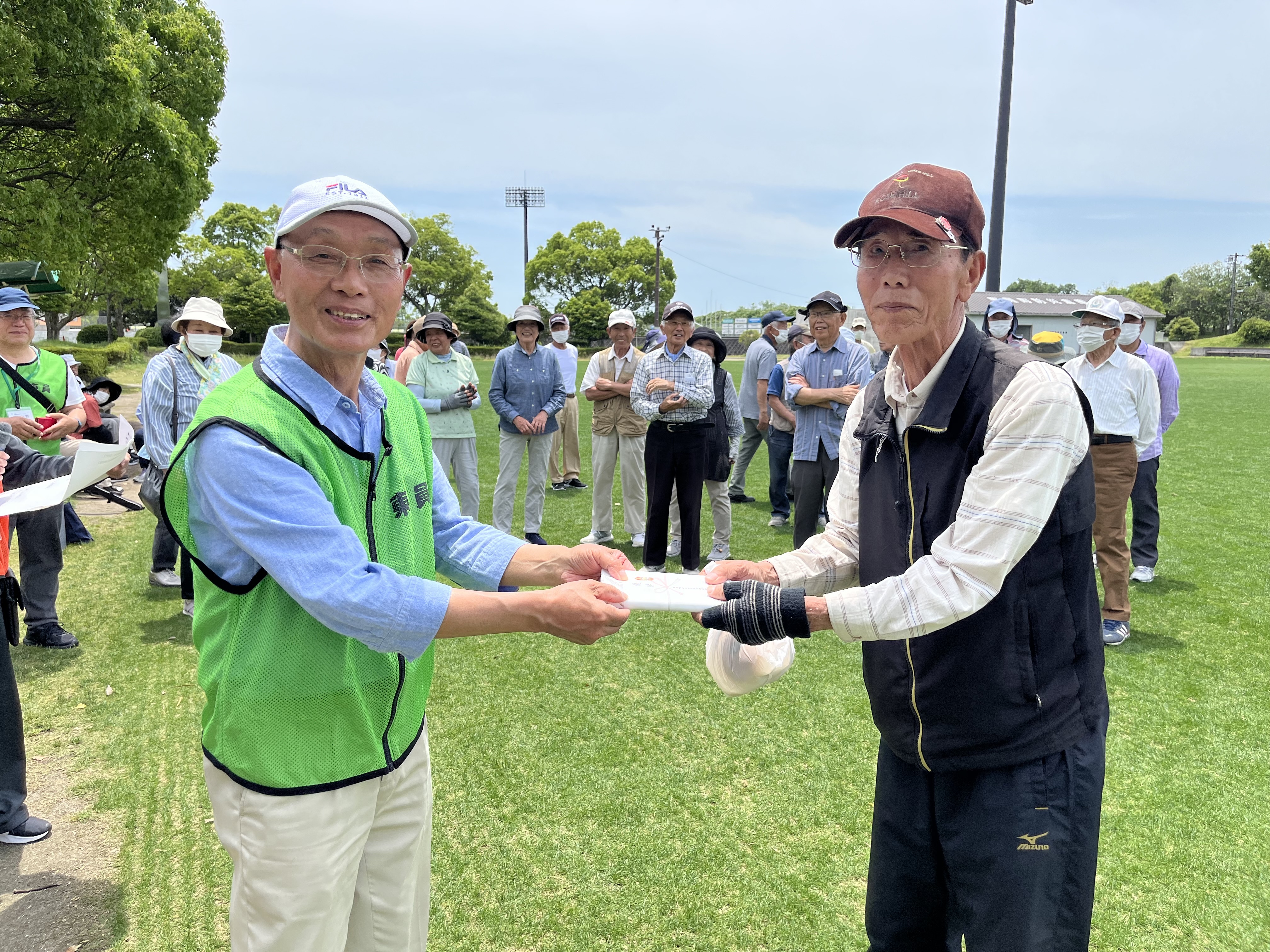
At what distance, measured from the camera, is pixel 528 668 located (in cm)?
558

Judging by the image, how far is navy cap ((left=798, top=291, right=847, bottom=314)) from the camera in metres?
7.21

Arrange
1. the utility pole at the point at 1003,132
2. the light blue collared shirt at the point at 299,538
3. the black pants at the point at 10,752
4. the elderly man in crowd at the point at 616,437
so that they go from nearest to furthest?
the light blue collared shirt at the point at 299,538, the black pants at the point at 10,752, the elderly man in crowd at the point at 616,437, the utility pole at the point at 1003,132

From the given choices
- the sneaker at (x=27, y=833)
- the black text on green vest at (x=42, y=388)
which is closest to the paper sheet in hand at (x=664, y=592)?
the sneaker at (x=27, y=833)

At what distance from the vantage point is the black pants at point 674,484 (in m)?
7.59

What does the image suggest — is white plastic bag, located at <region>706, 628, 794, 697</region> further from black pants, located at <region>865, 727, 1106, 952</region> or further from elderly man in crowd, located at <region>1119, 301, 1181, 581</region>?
elderly man in crowd, located at <region>1119, 301, 1181, 581</region>

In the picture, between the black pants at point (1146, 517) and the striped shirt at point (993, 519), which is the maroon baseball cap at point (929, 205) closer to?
the striped shirt at point (993, 519)

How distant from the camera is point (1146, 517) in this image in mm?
7652

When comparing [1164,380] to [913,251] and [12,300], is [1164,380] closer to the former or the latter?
[913,251]

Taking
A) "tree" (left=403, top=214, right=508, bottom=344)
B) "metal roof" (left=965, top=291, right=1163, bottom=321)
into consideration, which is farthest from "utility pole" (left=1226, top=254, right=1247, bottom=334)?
"tree" (left=403, top=214, right=508, bottom=344)

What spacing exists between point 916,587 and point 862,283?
772mm

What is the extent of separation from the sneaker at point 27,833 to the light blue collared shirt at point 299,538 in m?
2.95

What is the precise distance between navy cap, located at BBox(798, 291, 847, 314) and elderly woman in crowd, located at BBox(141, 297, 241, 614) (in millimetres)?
4676

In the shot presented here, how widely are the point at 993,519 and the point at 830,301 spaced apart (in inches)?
225

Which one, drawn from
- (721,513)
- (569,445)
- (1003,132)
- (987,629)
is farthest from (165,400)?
(1003,132)
